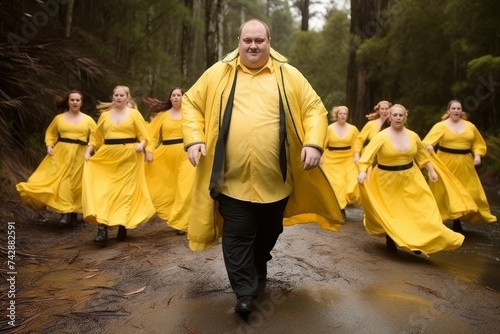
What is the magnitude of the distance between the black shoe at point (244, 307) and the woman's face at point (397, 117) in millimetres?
3599

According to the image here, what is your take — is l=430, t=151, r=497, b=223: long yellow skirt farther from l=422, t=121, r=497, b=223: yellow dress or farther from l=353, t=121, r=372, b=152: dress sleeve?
l=353, t=121, r=372, b=152: dress sleeve

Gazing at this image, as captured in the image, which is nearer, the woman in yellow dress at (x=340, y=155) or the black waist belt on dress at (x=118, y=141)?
the black waist belt on dress at (x=118, y=141)

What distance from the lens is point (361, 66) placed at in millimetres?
16453

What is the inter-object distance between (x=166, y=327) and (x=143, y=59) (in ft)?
57.6

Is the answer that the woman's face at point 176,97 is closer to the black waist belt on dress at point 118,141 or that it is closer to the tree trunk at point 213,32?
the black waist belt on dress at point 118,141

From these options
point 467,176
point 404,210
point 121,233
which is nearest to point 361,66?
point 467,176

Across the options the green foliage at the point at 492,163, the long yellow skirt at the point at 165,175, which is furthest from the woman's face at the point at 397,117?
the green foliage at the point at 492,163

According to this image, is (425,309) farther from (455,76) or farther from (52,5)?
(455,76)

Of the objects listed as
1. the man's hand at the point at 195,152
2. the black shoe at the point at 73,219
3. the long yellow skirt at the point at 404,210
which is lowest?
the black shoe at the point at 73,219

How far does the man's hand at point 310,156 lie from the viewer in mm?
3672

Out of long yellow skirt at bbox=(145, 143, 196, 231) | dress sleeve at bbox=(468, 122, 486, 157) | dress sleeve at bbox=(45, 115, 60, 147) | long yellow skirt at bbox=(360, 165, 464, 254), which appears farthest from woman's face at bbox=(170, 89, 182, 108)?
dress sleeve at bbox=(468, 122, 486, 157)

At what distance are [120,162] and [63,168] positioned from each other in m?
1.49

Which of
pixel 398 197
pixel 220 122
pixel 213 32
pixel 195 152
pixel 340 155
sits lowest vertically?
pixel 398 197

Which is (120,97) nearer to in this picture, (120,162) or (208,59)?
(120,162)
